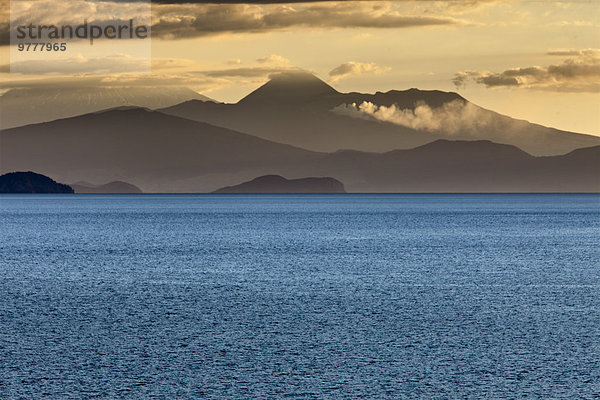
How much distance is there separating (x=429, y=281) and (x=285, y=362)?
30165 mm

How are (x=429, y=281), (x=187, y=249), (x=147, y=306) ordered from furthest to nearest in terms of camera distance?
(x=187, y=249) < (x=429, y=281) < (x=147, y=306)

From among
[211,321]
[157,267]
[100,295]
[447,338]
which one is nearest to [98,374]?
[211,321]

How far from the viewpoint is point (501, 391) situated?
2709 cm

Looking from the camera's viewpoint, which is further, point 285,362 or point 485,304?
point 485,304

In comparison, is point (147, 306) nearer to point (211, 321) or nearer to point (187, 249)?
point (211, 321)

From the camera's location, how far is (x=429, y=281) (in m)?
59.8

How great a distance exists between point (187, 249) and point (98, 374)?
65.5 metres

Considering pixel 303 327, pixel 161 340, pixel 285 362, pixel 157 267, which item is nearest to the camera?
pixel 285 362

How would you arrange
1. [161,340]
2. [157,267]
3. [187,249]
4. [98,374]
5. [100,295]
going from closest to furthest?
1. [98,374]
2. [161,340]
3. [100,295]
4. [157,267]
5. [187,249]

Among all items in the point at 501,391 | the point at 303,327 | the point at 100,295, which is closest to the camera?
the point at 501,391

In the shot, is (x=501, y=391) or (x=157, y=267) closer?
(x=501, y=391)

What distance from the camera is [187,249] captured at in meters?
94.6

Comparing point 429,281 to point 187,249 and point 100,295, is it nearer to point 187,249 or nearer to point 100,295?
point 100,295

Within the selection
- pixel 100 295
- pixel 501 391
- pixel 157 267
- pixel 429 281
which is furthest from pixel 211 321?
pixel 157 267
